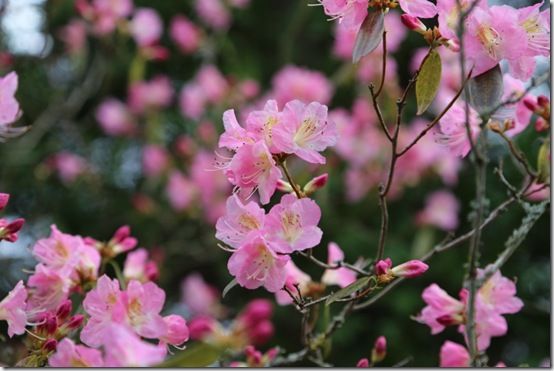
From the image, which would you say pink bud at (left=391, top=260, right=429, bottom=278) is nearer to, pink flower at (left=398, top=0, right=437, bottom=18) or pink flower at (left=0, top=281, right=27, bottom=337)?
pink flower at (left=398, top=0, right=437, bottom=18)

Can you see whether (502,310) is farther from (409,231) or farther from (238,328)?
(409,231)

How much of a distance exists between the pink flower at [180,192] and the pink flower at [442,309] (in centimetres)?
195

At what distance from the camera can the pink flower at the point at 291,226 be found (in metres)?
0.97

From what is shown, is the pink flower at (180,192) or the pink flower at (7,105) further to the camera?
the pink flower at (180,192)

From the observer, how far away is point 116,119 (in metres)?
3.38

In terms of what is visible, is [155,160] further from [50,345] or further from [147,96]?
[50,345]

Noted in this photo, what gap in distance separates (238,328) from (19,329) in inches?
30.6

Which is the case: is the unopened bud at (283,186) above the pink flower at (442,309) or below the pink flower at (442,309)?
above

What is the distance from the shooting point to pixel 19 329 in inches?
39.7

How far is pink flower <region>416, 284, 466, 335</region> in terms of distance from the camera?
1153 mm

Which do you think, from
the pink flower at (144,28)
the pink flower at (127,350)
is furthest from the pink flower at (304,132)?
the pink flower at (144,28)

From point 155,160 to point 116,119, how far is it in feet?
0.91

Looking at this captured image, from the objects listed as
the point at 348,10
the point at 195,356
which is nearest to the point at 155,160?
the point at 348,10

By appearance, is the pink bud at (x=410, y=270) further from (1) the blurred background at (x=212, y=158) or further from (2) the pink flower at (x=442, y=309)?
(1) the blurred background at (x=212, y=158)
